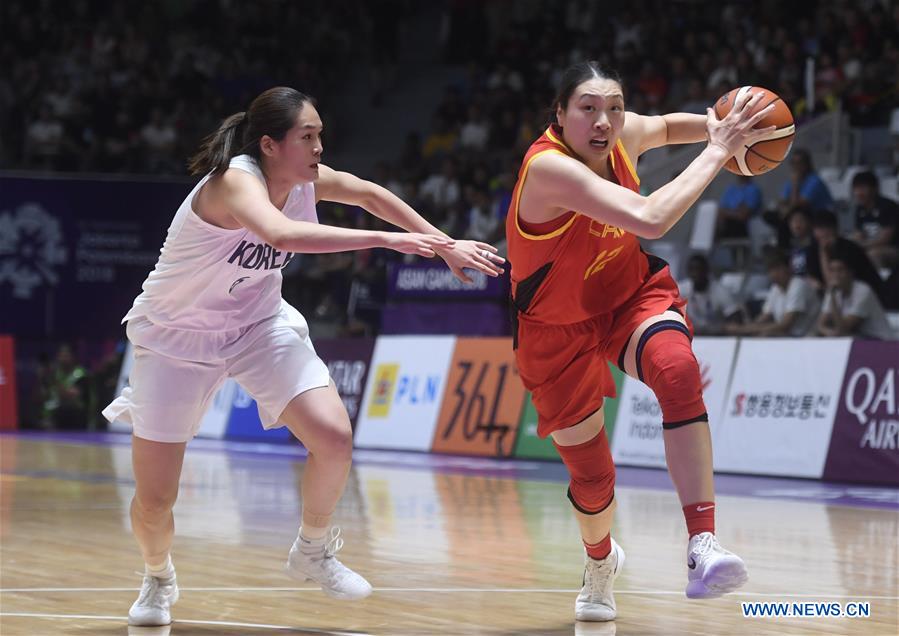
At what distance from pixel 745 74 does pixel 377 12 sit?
8.83m

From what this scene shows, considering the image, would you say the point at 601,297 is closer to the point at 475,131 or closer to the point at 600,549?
the point at 600,549

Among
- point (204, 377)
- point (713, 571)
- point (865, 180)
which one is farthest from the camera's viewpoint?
point (865, 180)

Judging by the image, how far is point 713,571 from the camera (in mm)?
4773

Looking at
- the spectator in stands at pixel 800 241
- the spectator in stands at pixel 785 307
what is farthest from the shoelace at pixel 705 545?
the spectator in stands at pixel 800 241

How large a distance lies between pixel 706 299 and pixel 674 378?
348 inches

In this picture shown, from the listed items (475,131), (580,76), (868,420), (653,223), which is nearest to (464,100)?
(475,131)

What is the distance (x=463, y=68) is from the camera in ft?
79.3

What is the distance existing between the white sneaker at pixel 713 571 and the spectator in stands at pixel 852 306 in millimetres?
7474

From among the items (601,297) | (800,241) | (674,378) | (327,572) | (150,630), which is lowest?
(150,630)

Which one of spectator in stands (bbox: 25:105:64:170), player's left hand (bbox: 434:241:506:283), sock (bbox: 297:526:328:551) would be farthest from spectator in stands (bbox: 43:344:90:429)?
player's left hand (bbox: 434:241:506:283)

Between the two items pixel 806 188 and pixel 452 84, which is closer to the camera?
pixel 806 188

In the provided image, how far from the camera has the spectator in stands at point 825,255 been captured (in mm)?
12188

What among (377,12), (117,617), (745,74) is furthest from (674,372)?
(377,12)

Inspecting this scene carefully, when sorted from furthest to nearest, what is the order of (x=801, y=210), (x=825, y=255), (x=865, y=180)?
(x=801, y=210) < (x=865, y=180) < (x=825, y=255)
